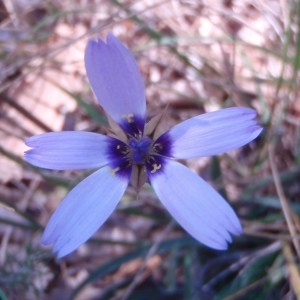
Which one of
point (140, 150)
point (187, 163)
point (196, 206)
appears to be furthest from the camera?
point (187, 163)

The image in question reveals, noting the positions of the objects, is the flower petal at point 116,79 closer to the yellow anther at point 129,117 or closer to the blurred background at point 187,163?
the yellow anther at point 129,117

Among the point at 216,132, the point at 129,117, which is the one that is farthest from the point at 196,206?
the point at 129,117

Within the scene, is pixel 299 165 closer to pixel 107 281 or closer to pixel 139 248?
pixel 139 248

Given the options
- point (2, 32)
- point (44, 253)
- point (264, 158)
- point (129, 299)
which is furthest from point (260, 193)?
point (2, 32)

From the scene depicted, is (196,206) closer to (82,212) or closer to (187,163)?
(82,212)

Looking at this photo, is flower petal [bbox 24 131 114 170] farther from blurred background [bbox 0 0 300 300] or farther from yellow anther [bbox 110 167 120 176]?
blurred background [bbox 0 0 300 300]

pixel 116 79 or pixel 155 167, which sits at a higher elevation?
pixel 116 79
